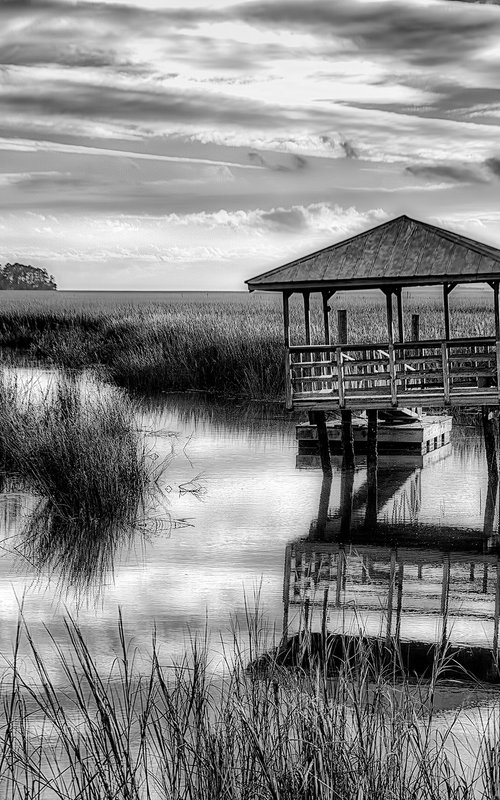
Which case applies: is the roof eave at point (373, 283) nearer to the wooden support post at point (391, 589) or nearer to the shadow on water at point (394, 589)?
the shadow on water at point (394, 589)

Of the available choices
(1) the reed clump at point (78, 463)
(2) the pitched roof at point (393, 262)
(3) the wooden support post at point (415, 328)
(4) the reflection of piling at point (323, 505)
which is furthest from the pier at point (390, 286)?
(3) the wooden support post at point (415, 328)

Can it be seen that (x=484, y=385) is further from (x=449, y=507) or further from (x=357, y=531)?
(x=357, y=531)

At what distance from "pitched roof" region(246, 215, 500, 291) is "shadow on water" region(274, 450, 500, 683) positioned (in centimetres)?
332

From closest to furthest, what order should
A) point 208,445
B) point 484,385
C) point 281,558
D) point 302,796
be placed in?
point 302,796, point 281,558, point 484,385, point 208,445

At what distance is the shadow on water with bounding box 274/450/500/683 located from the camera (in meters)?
8.16

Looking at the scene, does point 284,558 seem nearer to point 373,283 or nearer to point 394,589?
point 394,589

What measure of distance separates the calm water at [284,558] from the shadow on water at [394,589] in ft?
0.08

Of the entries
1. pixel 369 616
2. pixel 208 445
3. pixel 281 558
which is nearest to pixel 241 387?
pixel 208 445

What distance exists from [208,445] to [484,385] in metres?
5.08

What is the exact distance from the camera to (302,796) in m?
5.41

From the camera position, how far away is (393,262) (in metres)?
17.7

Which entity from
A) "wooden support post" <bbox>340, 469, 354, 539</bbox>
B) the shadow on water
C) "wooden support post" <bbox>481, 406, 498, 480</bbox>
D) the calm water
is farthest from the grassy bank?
the shadow on water

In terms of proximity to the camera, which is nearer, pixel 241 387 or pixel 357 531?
pixel 357 531

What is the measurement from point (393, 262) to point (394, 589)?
8.07 meters
